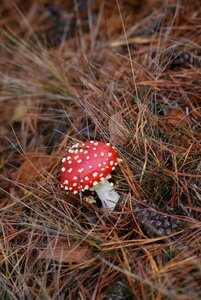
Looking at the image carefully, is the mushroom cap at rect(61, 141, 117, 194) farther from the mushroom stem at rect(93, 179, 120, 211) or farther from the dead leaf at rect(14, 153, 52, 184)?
the dead leaf at rect(14, 153, 52, 184)

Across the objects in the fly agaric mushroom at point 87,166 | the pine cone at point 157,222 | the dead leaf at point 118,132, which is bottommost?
the pine cone at point 157,222

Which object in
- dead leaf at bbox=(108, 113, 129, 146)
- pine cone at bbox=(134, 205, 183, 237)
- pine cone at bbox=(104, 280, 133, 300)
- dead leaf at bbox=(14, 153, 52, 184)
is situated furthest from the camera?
dead leaf at bbox=(14, 153, 52, 184)

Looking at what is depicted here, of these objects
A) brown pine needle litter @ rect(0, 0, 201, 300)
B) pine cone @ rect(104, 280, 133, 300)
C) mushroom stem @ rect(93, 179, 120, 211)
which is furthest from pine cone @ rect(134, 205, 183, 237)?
pine cone @ rect(104, 280, 133, 300)

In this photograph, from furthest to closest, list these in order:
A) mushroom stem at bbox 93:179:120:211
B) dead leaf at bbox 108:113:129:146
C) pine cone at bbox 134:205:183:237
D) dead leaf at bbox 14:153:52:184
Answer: dead leaf at bbox 14:153:52:184, dead leaf at bbox 108:113:129:146, mushroom stem at bbox 93:179:120:211, pine cone at bbox 134:205:183:237

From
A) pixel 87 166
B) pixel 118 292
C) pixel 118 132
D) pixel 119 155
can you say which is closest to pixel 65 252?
pixel 118 292

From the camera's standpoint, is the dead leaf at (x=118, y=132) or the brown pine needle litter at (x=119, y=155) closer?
the brown pine needle litter at (x=119, y=155)

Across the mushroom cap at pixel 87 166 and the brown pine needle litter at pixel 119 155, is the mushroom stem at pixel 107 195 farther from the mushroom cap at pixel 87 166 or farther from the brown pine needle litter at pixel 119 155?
the mushroom cap at pixel 87 166

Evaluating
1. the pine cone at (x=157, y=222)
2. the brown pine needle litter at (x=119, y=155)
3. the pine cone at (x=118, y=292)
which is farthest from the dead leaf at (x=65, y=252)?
the pine cone at (x=157, y=222)
